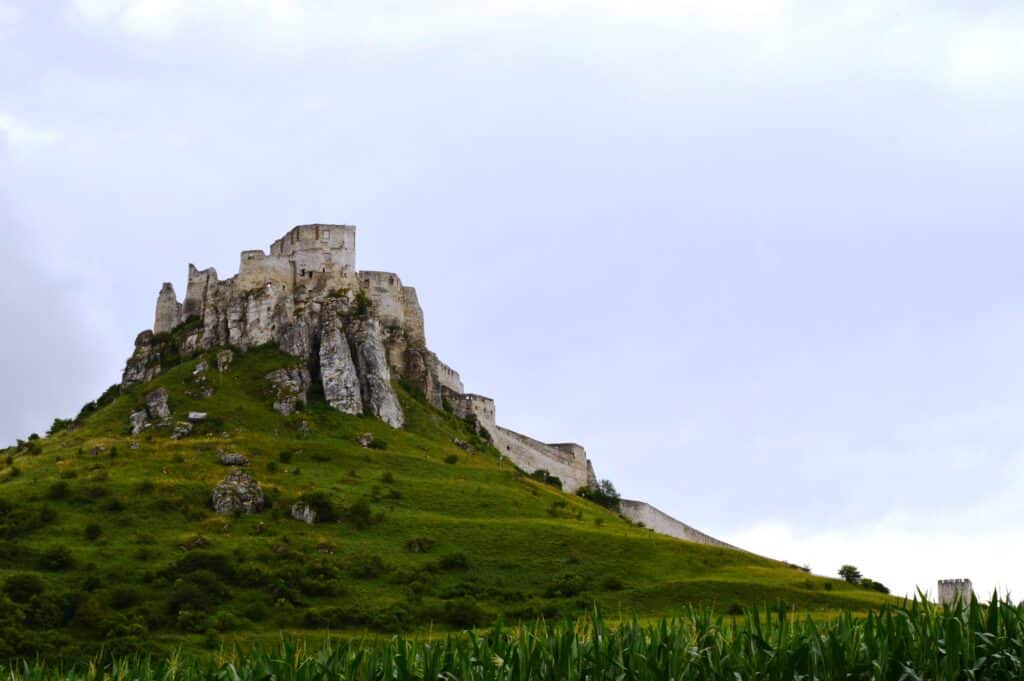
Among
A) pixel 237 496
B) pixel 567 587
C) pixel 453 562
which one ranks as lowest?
pixel 567 587

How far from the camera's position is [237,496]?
71.8 m

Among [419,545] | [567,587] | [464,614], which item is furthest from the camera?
[419,545]

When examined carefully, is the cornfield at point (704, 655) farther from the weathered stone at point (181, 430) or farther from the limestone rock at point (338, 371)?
the limestone rock at point (338, 371)

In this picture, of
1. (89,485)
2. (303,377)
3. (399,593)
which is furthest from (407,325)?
(399,593)

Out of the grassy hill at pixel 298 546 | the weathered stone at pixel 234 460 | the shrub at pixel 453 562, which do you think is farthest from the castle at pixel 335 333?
the shrub at pixel 453 562

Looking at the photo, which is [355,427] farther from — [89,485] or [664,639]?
[664,639]

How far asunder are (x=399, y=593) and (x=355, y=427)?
2841cm

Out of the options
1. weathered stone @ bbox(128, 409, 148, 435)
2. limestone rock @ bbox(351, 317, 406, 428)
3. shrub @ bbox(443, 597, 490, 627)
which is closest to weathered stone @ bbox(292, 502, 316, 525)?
shrub @ bbox(443, 597, 490, 627)

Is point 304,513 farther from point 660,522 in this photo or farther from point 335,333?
point 660,522

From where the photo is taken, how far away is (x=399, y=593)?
199 ft

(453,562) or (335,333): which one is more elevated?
(335,333)

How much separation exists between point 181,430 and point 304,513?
16.1m

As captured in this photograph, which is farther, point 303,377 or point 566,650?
point 303,377

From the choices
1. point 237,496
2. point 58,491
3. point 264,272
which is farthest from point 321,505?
point 264,272
